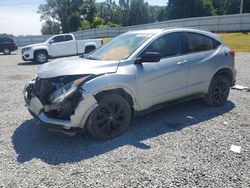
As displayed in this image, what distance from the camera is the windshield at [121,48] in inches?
196

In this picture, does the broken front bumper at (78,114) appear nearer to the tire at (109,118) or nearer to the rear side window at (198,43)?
the tire at (109,118)

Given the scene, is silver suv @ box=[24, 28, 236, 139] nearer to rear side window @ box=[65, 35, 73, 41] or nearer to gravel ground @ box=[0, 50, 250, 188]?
gravel ground @ box=[0, 50, 250, 188]

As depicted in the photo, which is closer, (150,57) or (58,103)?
(58,103)

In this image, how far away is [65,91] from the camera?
13.6 ft

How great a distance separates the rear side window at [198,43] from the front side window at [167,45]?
27cm

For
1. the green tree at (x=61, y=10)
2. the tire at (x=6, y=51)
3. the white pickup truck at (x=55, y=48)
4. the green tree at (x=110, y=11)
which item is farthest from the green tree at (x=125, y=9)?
the white pickup truck at (x=55, y=48)

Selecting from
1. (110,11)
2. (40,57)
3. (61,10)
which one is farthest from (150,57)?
(110,11)

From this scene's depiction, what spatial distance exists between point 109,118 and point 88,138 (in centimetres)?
51

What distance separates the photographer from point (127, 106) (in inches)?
182

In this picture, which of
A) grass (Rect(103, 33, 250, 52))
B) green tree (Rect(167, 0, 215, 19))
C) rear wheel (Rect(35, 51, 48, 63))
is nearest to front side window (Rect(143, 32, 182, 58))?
rear wheel (Rect(35, 51, 48, 63))

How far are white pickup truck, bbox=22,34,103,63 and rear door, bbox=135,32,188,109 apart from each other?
1303 centimetres

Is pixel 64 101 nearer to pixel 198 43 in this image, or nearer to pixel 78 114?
pixel 78 114

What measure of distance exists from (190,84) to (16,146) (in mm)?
3428

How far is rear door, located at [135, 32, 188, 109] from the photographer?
4779 mm
